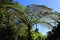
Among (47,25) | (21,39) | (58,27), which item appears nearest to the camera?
(58,27)

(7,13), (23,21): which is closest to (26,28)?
(23,21)

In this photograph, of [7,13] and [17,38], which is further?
[17,38]

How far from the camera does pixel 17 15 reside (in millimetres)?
24625

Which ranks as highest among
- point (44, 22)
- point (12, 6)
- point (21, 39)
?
point (12, 6)

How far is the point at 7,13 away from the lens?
79.7 ft

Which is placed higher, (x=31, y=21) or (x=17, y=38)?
(x=31, y=21)

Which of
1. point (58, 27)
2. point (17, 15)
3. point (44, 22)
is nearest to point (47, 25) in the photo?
point (44, 22)

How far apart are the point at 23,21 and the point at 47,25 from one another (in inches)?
107

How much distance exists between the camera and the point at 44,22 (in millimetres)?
25484

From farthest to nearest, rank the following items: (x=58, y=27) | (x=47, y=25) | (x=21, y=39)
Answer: (x=21, y=39) < (x=47, y=25) < (x=58, y=27)

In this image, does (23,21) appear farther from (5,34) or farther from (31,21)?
(5,34)

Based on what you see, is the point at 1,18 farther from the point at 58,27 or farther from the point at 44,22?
the point at 58,27

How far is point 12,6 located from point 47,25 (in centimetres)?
458

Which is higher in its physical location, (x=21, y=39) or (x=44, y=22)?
(x=44, y=22)
